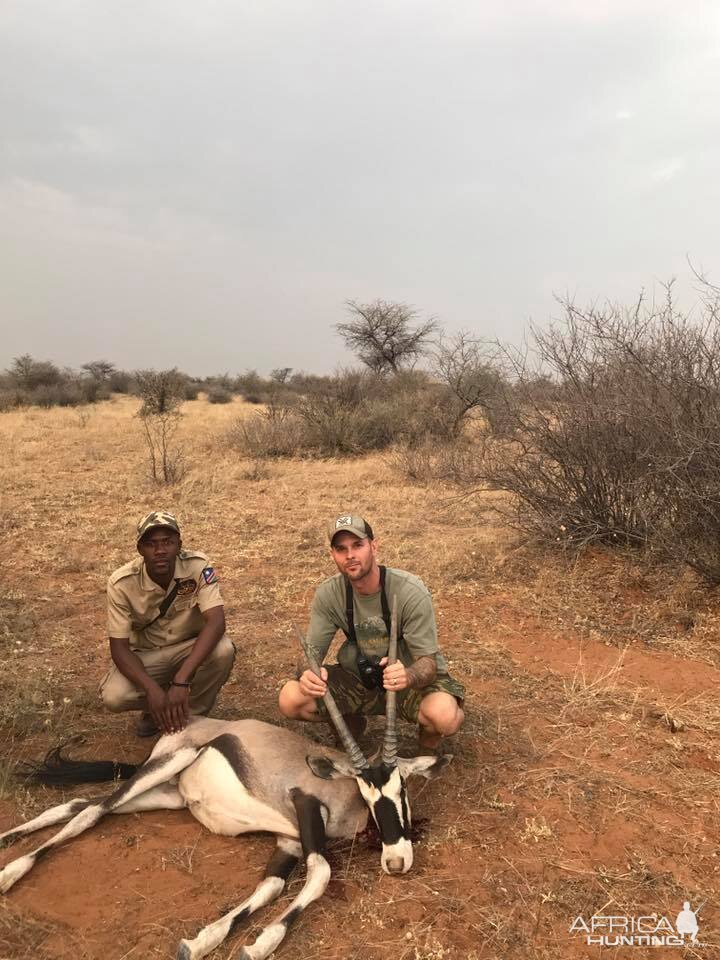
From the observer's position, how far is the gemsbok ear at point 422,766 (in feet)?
9.48

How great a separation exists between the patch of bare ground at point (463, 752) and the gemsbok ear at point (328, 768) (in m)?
0.27

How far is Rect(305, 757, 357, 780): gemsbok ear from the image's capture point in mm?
2834

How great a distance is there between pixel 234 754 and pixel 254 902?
629 mm

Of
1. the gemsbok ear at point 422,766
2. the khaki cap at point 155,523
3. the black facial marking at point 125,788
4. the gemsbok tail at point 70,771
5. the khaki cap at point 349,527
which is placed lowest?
the gemsbok tail at point 70,771

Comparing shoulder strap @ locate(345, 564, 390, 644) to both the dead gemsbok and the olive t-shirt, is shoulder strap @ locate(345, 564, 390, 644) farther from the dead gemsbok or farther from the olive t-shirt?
the dead gemsbok

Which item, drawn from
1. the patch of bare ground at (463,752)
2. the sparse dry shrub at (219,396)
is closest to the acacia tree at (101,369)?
the sparse dry shrub at (219,396)

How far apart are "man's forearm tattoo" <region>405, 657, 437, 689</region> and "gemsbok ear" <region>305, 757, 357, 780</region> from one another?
0.45m

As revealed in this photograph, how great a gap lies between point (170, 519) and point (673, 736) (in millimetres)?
2883

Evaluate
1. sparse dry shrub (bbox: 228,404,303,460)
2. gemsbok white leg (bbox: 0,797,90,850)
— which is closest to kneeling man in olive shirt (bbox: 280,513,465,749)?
gemsbok white leg (bbox: 0,797,90,850)

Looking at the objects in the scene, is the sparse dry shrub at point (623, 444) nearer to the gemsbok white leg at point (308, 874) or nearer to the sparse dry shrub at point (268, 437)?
the gemsbok white leg at point (308, 874)

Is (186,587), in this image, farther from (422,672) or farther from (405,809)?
(405,809)

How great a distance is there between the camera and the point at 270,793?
9.39 ft

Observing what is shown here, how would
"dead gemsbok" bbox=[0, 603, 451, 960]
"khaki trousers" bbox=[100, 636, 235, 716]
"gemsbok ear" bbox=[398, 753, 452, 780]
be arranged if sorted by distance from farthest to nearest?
"khaki trousers" bbox=[100, 636, 235, 716] < "gemsbok ear" bbox=[398, 753, 452, 780] < "dead gemsbok" bbox=[0, 603, 451, 960]

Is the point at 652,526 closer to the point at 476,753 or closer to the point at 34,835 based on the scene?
the point at 476,753
